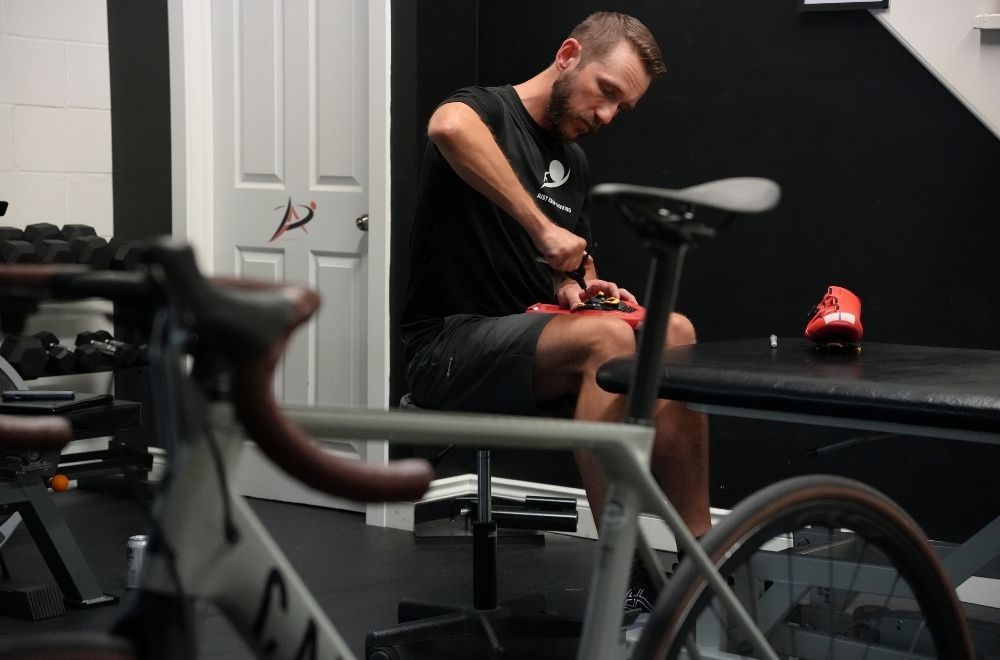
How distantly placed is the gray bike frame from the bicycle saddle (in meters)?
0.21

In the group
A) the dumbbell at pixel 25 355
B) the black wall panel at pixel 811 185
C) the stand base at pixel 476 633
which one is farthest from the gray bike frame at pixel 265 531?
the dumbbell at pixel 25 355

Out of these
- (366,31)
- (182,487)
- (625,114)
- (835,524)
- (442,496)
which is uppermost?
(366,31)

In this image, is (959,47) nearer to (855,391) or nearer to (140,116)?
(855,391)

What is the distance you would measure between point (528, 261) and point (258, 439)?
1.95 metres

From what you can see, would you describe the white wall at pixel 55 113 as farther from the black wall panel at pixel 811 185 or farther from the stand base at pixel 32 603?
the stand base at pixel 32 603

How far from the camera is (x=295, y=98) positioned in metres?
4.19

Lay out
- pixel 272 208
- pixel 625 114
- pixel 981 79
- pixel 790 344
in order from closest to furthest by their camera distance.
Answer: pixel 790 344 → pixel 981 79 → pixel 625 114 → pixel 272 208

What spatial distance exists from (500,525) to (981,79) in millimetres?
1636

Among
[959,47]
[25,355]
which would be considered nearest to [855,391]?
[959,47]

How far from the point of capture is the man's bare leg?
91.2 inches

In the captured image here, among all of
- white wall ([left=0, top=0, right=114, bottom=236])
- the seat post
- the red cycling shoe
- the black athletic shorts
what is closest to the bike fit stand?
the seat post

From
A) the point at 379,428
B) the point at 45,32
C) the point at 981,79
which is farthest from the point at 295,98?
the point at 379,428

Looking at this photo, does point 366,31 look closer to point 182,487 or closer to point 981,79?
point 981,79

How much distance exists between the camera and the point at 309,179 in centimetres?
418
